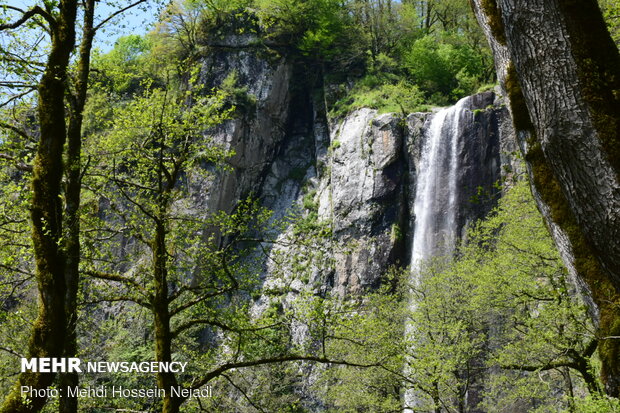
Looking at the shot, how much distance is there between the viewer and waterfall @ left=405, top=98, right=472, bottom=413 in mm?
24906

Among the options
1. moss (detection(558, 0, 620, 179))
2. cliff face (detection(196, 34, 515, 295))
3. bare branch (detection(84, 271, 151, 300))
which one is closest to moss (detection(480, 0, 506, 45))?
moss (detection(558, 0, 620, 179))

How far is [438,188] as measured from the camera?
25.8m

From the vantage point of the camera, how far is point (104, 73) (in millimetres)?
6949

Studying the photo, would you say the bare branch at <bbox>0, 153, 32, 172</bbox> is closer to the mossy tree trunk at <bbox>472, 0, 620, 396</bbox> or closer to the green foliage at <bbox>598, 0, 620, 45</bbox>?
the mossy tree trunk at <bbox>472, 0, 620, 396</bbox>

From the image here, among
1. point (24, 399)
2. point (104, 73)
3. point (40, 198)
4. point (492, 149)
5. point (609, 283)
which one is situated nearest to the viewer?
point (609, 283)

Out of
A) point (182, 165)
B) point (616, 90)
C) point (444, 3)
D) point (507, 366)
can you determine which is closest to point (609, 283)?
point (616, 90)

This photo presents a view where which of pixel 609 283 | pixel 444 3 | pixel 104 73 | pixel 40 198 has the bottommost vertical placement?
pixel 609 283

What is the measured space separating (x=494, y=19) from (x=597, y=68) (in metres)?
1.21

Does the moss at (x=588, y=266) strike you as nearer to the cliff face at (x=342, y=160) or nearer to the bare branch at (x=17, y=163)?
the bare branch at (x=17, y=163)

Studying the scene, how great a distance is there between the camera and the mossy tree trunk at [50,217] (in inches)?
153

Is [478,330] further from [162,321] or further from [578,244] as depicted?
[578,244]

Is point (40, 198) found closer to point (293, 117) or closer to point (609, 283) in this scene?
point (609, 283)

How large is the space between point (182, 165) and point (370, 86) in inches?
1053

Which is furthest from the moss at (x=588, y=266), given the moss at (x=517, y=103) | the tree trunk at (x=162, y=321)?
the tree trunk at (x=162, y=321)
